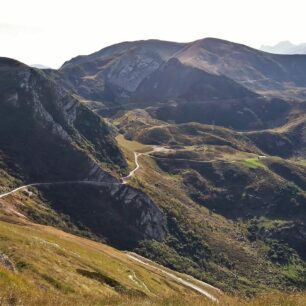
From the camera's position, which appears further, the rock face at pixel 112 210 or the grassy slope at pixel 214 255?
the grassy slope at pixel 214 255

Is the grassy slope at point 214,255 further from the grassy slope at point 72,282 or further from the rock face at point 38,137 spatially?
the grassy slope at point 72,282

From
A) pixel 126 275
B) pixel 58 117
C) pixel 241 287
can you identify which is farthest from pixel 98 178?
pixel 126 275

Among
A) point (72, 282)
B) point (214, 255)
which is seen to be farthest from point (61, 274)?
point (214, 255)

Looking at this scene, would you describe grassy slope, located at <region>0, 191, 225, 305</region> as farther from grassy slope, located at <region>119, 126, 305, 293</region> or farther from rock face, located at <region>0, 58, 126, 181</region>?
rock face, located at <region>0, 58, 126, 181</region>

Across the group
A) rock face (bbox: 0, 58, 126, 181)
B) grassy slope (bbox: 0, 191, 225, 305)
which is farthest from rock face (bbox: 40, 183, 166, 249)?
grassy slope (bbox: 0, 191, 225, 305)

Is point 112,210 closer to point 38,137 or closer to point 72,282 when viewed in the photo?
point 38,137

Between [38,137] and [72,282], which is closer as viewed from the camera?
[72,282]

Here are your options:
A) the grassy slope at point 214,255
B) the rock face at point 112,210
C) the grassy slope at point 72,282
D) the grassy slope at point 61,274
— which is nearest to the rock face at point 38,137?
the rock face at point 112,210

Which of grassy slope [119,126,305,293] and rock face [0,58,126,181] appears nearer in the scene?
grassy slope [119,126,305,293]

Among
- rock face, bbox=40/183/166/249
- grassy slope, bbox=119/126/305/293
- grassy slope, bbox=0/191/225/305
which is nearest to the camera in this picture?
grassy slope, bbox=0/191/225/305
